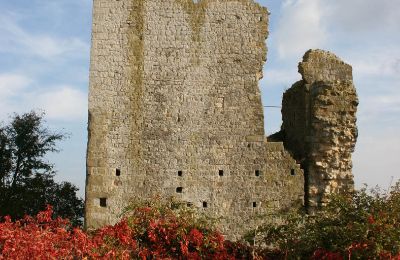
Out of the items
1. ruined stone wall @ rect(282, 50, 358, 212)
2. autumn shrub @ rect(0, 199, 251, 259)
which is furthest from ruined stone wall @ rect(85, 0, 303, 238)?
autumn shrub @ rect(0, 199, 251, 259)

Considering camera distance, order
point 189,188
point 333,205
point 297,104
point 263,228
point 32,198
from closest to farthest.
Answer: point 333,205 < point 263,228 < point 189,188 < point 297,104 < point 32,198

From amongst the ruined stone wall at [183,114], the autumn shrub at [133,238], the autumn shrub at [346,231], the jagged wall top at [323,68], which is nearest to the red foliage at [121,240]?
the autumn shrub at [133,238]

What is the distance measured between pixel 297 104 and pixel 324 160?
72.9 inches

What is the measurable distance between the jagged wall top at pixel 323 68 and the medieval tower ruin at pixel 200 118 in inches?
1.3

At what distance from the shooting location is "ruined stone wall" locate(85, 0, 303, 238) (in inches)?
502

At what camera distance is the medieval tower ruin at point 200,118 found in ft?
41.9

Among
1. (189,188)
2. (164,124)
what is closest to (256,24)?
(164,124)

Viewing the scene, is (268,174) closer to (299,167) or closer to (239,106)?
(299,167)

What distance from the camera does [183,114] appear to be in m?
13.0

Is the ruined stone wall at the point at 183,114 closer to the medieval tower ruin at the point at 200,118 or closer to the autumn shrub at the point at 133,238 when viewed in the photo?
the medieval tower ruin at the point at 200,118

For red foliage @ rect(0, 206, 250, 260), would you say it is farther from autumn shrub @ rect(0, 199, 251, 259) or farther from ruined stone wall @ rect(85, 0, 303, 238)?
ruined stone wall @ rect(85, 0, 303, 238)

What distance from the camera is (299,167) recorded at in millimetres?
13102

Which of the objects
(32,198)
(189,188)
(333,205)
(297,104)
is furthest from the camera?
(32,198)

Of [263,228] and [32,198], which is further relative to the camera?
[32,198]
